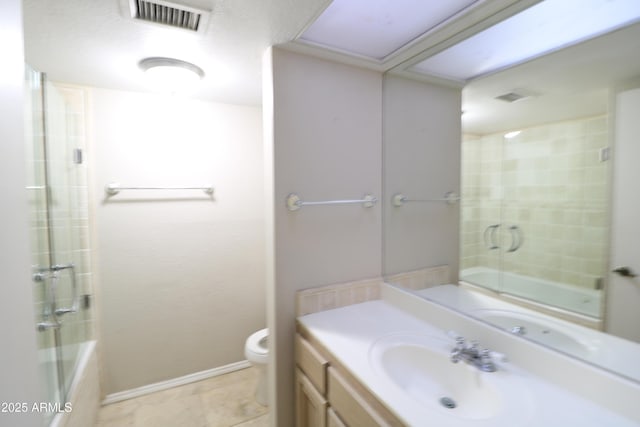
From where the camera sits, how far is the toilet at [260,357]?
1.90m

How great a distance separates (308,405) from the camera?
4.35ft

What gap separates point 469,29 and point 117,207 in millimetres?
2336

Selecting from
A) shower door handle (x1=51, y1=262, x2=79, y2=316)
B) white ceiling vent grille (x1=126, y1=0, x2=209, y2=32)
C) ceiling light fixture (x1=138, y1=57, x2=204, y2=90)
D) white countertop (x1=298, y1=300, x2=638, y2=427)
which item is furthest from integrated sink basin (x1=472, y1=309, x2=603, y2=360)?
shower door handle (x1=51, y1=262, x2=79, y2=316)

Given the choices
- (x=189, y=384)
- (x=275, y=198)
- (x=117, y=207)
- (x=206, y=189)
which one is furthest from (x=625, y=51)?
(x=189, y=384)

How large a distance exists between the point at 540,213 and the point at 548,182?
0.41ft

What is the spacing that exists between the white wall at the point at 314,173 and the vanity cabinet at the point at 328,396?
0.15 m

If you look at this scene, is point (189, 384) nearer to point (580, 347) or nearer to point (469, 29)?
point (580, 347)

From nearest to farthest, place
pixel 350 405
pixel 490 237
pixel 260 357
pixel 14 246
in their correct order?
pixel 14 246
pixel 350 405
pixel 490 237
pixel 260 357

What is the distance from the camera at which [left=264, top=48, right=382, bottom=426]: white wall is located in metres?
1.42

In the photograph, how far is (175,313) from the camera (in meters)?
2.13

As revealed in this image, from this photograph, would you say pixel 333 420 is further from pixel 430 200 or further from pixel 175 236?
pixel 175 236

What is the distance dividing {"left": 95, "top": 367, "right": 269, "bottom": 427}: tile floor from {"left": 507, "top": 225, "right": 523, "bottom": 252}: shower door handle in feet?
5.94

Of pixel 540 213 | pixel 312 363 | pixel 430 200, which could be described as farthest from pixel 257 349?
pixel 540 213

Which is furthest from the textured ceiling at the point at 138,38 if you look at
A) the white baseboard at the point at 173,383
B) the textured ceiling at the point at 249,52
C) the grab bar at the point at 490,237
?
the white baseboard at the point at 173,383
